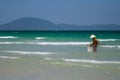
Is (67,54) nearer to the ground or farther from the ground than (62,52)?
farther from the ground

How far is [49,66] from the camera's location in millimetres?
14969

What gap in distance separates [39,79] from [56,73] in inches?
59.9

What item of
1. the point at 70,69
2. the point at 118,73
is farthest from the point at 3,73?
the point at 118,73

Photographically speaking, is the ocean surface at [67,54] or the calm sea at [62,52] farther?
the calm sea at [62,52]

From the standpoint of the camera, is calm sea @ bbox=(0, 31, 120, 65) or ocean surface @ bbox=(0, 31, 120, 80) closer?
ocean surface @ bbox=(0, 31, 120, 80)

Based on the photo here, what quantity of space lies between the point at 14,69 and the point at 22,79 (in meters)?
2.79

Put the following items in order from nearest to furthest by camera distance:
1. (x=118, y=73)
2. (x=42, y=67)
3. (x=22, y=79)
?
(x=22, y=79) → (x=118, y=73) → (x=42, y=67)

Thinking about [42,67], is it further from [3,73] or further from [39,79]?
[39,79]

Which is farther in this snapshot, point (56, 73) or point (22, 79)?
point (56, 73)

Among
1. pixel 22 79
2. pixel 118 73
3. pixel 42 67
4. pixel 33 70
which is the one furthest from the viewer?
pixel 42 67

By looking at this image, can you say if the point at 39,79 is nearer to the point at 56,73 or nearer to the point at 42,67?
the point at 56,73

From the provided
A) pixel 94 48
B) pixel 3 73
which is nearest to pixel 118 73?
→ pixel 3 73

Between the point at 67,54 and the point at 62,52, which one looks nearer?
the point at 67,54

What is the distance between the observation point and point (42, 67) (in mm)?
14648
